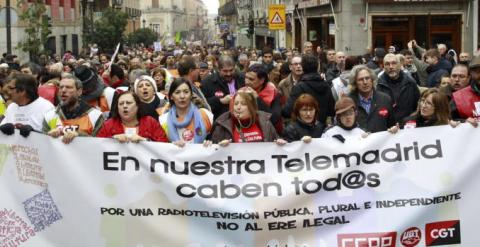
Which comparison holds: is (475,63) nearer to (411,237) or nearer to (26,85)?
(411,237)

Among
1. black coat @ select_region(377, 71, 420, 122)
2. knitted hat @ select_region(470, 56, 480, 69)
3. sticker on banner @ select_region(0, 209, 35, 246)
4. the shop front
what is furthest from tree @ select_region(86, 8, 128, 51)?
sticker on banner @ select_region(0, 209, 35, 246)

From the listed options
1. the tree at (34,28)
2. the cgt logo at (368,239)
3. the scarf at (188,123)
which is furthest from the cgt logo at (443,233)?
the tree at (34,28)

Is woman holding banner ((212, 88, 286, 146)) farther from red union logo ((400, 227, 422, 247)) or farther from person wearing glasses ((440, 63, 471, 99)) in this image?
person wearing glasses ((440, 63, 471, 99))

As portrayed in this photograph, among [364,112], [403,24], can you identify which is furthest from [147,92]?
[403,24]

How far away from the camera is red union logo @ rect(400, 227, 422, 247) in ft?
17.7

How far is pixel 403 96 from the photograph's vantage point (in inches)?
328

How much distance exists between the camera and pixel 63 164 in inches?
218

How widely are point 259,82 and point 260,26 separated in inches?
1807

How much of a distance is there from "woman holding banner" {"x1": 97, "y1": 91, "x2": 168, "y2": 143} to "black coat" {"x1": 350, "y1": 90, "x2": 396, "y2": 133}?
6.84 feet

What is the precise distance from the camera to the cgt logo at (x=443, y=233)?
5438 millimetres

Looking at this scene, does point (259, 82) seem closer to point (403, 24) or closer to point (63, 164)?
point (63, 164)

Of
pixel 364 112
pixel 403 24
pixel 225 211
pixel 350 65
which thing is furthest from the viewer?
pixel 403 24

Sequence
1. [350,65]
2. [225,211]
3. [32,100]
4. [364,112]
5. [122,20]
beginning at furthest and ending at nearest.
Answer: [122,20] → [350,65] → [364,112] → [32,100] → [225,211]

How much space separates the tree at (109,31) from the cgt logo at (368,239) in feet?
117
